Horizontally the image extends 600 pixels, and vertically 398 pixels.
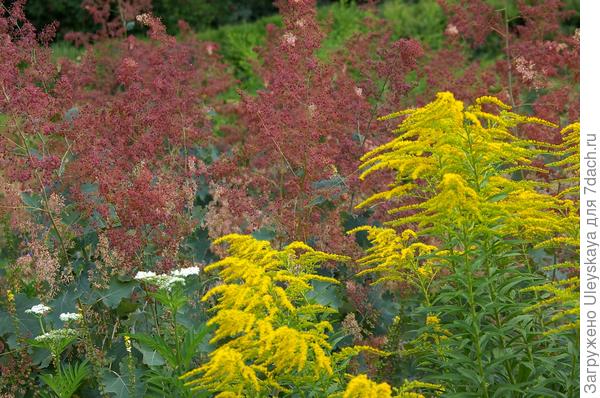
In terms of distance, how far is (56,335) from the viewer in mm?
4777

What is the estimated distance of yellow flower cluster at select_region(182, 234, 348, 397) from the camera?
367 centimetres

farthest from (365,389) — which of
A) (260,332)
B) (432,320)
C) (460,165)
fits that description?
(432,320)

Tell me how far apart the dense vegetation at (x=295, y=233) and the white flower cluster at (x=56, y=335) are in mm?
18

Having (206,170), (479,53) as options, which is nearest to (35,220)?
(206,170)

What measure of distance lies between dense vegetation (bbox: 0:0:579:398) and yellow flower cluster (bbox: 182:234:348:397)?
0.04 ft

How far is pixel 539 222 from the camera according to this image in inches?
167

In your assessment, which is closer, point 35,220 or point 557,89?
point 35,220

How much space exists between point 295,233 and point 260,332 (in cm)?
228

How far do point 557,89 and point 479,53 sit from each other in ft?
26.6

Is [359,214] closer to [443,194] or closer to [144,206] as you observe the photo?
[144,206]

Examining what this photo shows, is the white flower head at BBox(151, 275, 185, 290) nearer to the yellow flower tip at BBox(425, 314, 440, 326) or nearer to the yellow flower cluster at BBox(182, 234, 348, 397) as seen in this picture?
the yellow flower cluster at BBox(182, 234, 348, 397)

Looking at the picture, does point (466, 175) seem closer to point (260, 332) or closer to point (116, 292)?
point (260, 332)

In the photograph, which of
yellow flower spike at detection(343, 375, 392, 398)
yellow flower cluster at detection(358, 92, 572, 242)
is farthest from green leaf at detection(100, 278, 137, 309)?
yellow flower spike at detection(343, 375, 392, 398)

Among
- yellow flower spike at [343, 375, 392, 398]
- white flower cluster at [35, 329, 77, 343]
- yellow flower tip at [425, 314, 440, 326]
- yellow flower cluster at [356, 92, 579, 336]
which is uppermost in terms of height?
yellow flower cluster at [356, 92, 579, 336]
